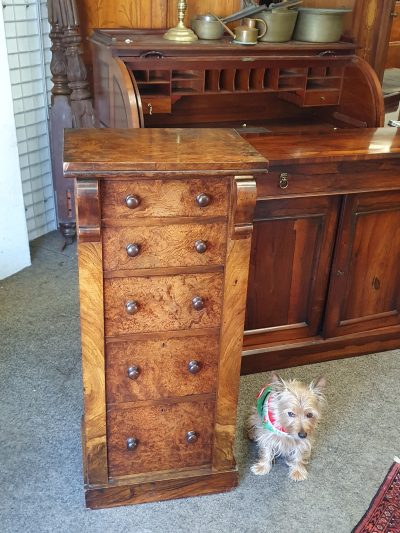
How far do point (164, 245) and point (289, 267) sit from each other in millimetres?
814

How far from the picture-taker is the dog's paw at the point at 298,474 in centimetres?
171

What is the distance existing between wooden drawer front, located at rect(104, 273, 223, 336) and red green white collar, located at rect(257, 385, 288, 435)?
1.33 feet

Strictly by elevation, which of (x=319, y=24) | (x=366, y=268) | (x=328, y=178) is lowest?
(x=366, y=268)

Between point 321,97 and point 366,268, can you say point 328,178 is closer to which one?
point 366,268

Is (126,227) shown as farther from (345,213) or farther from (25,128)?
(25,128)

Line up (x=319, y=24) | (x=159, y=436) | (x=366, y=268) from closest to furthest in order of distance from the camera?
(x=159, y=436)
(x=366, y=268)
(x=319, y=24)

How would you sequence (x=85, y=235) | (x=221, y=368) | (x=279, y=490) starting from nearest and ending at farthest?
(x=85, y=235) < (x=221, y=368) < (x=279, y=490)

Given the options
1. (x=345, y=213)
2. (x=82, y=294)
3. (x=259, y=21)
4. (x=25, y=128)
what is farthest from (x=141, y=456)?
(x=25, y=128)

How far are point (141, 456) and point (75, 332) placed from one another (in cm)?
90

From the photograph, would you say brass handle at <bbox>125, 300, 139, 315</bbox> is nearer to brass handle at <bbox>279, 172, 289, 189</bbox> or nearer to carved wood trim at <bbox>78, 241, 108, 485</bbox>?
carved wood trim at <bbox>78, 241, 108, 485</bbox>

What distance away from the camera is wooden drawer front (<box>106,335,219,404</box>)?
1438 mm

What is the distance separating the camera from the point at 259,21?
7.33ft

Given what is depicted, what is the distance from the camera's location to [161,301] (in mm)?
1400

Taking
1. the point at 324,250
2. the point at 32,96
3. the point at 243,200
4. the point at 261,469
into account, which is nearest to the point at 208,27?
the point at 324,250
